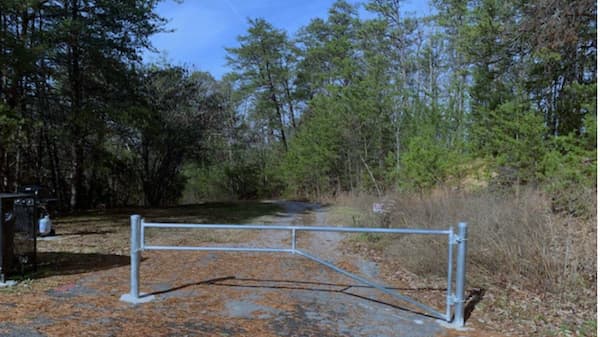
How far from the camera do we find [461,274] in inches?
152

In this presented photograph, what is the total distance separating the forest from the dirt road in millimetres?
4708

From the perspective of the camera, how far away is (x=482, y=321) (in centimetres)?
412

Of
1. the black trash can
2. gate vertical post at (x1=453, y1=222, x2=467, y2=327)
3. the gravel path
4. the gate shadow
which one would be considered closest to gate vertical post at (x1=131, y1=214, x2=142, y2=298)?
the gate shadow

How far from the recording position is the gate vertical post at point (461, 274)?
3.83 meters

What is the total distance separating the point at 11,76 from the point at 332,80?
20.2m

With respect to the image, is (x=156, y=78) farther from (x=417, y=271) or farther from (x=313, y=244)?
(x=417, y=271)

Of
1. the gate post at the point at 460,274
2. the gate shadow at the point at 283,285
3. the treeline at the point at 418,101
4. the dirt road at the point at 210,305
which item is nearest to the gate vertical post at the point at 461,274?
the gate post at the point at 460,274

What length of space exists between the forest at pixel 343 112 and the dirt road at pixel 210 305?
4708 mm

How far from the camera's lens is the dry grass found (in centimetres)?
430

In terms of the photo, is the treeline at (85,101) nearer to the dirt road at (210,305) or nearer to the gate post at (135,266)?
the dirt road at (210,305)

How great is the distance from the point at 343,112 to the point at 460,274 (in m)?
16.3

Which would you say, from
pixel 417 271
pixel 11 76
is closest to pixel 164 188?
pixel 11 76

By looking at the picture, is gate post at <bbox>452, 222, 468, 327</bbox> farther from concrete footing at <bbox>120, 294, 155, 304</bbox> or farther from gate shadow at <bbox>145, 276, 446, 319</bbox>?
concrete footing at <bbox>120, 294, 155, 304</bbox>

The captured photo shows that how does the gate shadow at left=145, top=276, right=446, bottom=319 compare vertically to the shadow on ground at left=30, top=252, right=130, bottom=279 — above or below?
below
